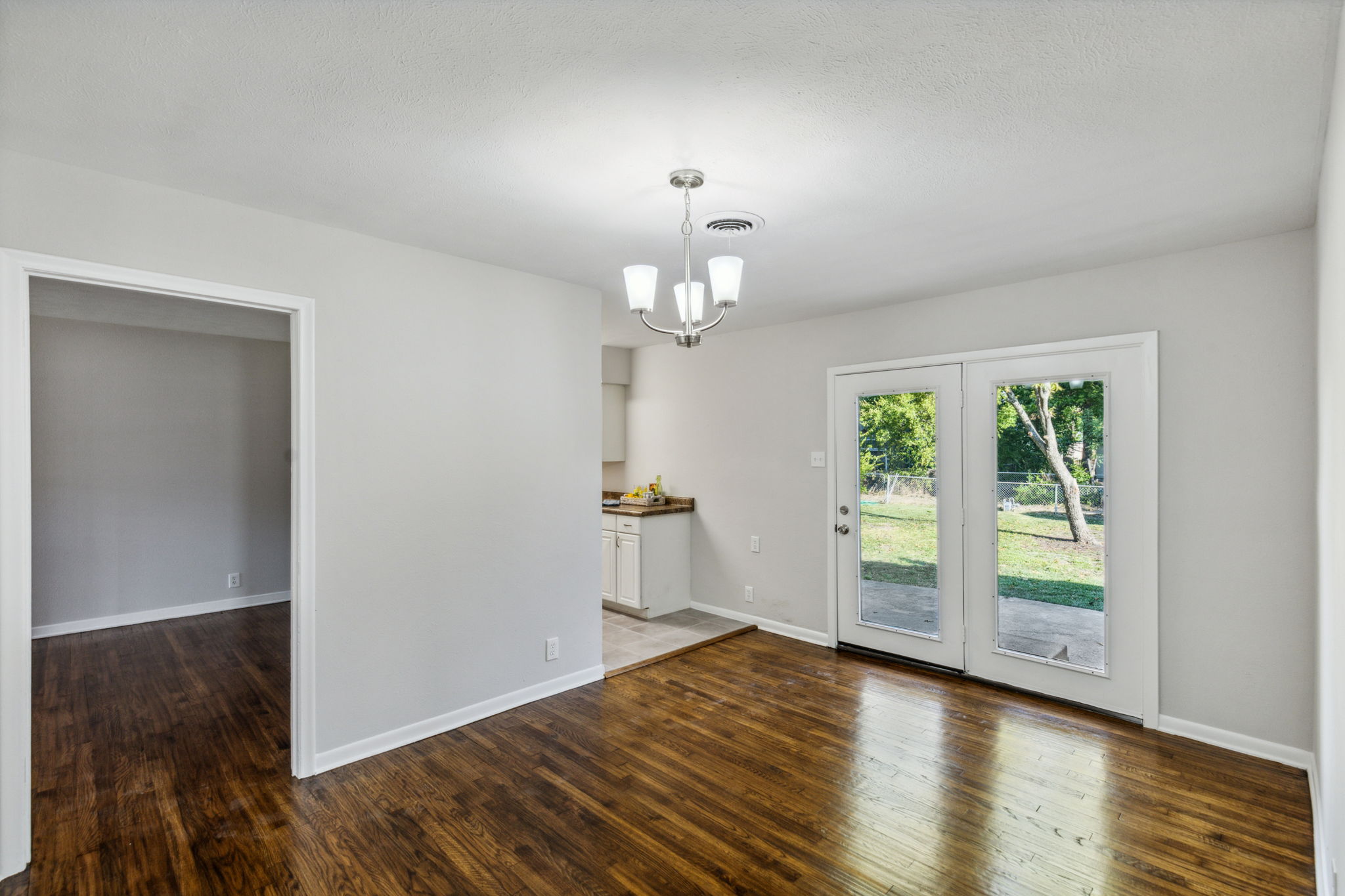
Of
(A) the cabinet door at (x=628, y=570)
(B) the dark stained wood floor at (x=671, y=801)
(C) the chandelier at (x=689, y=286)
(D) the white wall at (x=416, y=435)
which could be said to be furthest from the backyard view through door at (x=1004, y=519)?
(C) the chandelier at (x=689, y=286)

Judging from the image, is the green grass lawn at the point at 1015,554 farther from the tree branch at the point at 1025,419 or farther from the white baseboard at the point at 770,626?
the white baseboard at the point at 770,626

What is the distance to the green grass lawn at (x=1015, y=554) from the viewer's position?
347cm

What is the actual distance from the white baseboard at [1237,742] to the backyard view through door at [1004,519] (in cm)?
15

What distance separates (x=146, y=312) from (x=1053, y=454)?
5978mm

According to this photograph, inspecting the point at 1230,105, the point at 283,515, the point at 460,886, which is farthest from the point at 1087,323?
the point at 283,515

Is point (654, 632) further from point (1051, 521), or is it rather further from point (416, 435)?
point (1051, 521)

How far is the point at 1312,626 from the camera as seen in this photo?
9.14 ft

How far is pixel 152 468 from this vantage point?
5.36m

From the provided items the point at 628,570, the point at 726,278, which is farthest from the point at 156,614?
the point at 726,278

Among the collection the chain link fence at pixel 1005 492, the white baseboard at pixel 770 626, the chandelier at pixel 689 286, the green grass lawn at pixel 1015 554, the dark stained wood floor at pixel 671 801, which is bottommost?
the dark stained wood floor at pixel 671 801

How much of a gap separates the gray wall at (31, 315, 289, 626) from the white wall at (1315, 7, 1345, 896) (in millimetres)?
6746

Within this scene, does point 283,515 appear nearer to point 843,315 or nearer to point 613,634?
point 613,634

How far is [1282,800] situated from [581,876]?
2.73m

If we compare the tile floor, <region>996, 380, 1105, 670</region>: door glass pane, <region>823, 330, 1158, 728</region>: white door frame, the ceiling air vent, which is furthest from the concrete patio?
the ceiling air vent
